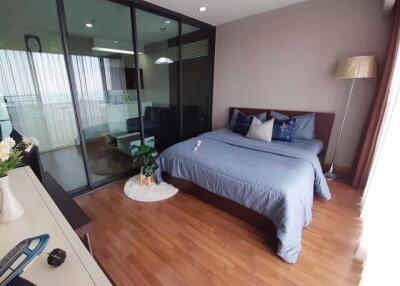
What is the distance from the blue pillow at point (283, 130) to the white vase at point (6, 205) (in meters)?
2.93

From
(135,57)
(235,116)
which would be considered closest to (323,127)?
(235,116)

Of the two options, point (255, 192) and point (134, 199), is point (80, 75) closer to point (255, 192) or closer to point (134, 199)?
point (134, 199)

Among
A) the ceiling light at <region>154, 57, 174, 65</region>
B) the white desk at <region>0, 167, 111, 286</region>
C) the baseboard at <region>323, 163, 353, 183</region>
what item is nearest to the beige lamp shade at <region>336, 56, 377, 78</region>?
the baseboard at <region>323, 163, 353, 183</region>

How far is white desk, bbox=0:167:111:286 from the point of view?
62 cm

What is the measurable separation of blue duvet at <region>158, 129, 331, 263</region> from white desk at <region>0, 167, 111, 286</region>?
1442mm

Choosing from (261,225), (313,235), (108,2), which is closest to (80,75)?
(108,2)

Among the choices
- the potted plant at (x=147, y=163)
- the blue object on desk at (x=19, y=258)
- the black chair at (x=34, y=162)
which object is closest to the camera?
the blue object on desk at (x=19, y=258)

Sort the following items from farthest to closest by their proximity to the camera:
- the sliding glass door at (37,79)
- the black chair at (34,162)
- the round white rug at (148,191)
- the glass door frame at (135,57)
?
the round white rug at (148,191) < the glass door frame at (135,57) < the sliding glass door at (37,79) < the black chair at (34,162)

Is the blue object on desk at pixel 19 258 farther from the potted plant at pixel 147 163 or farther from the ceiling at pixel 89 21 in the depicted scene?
the ceiling at pixel 89 21

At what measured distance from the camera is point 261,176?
72.8 inches

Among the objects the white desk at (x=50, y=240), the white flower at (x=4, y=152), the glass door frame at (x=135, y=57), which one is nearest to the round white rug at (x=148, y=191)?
the glass door frame at (x=135, y=57)

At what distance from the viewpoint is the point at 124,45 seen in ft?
8.84

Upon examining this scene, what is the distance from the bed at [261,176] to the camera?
5.40ft

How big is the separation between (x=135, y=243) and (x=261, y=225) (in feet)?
4.06
